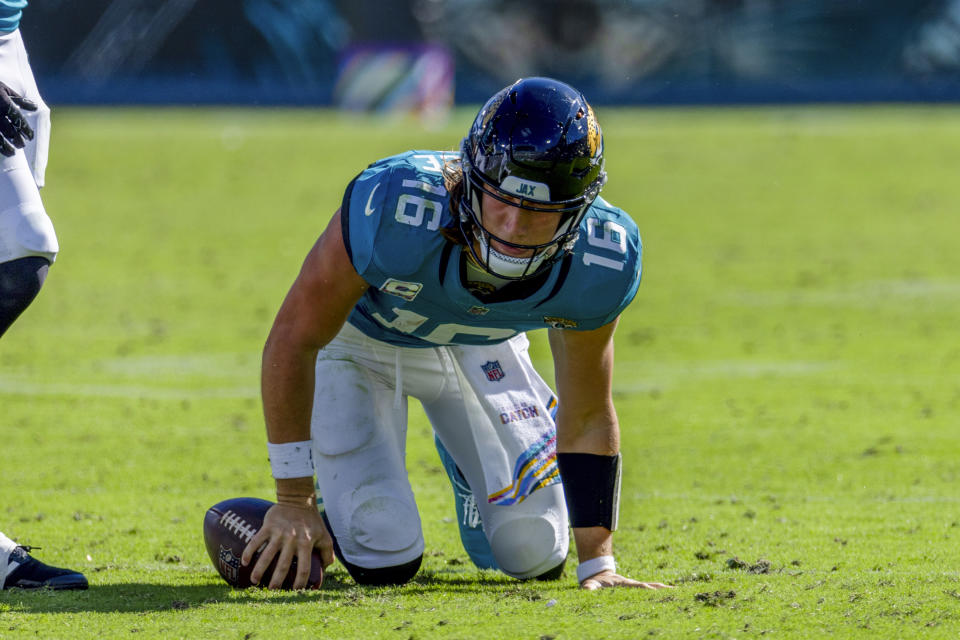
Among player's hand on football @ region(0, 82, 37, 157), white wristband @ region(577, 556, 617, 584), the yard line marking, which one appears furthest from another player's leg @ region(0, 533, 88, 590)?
the yard line marking

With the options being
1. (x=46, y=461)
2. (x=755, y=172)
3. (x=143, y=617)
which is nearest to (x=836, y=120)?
(x=755, y=172)

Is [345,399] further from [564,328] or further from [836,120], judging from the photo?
[836,120]

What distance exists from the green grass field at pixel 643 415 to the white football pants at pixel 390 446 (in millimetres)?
184

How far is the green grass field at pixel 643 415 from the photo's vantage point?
3971 millimetres

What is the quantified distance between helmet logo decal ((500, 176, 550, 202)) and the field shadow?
1261 mm

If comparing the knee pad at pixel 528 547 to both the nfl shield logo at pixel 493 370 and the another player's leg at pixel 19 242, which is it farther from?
the another player's leg at pixel 19 242

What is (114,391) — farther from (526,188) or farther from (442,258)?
(526,188)

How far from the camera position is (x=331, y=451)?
508 centimetres

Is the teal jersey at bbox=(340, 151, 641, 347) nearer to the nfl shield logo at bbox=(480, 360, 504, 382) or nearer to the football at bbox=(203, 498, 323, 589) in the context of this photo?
the nfl shield logo at bbox=(480, 360, 504, 382)

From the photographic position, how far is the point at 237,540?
4.46m

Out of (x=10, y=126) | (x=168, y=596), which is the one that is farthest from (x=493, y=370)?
(x=10, y=126)

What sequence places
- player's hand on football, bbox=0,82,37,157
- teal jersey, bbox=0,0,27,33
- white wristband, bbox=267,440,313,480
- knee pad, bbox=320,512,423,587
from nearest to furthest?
white wristband, bbox=267,440,313,480
player's hand on football, bbox=0,82,37,157
teal jersey, bbox=0,0,27,33
knee pad, bbox=320,512,423,587

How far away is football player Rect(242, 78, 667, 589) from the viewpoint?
410 cm

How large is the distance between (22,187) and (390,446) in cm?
160
